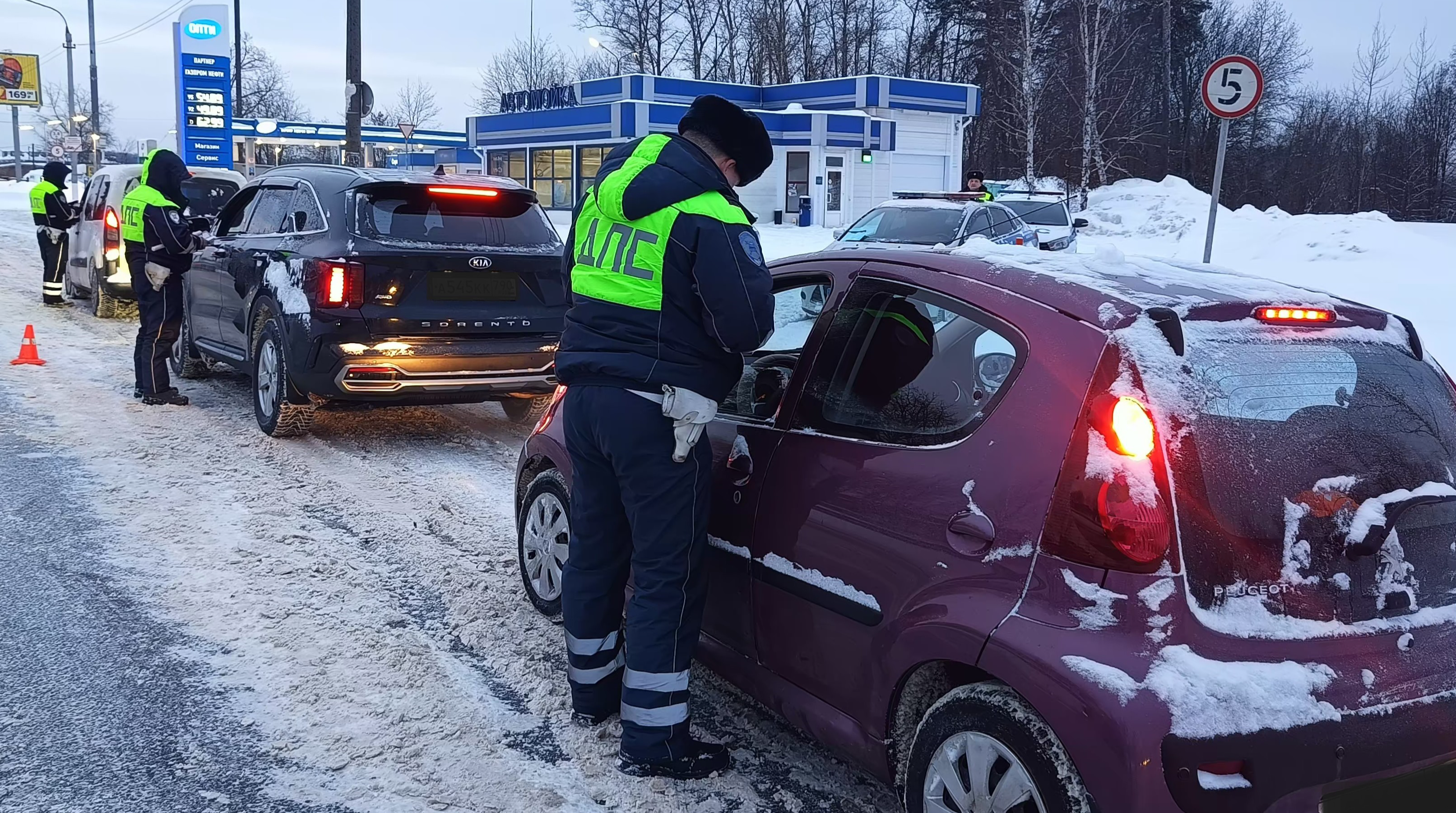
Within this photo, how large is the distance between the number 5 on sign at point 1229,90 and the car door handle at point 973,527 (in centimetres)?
927

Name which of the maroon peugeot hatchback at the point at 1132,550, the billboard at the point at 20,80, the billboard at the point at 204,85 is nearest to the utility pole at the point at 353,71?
the billboard at the point at 204,85

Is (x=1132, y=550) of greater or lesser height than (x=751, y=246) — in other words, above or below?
below

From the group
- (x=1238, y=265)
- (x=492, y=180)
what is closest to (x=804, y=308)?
(x=492, y=180)

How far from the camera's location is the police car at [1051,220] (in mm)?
16484

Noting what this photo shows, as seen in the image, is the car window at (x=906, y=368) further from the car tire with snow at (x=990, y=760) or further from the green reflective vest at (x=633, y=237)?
the car tire with snow at (x=990, y=760)

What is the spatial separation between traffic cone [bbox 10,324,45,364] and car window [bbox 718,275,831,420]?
883 centimetres

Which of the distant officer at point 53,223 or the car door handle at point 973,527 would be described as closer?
the car door handle at point 973,527

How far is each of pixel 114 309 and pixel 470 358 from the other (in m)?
8.88

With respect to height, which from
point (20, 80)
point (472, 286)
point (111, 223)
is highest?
point (20, 80)

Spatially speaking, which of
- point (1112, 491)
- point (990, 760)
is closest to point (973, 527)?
point (1112, 491)

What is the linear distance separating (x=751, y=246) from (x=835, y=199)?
35934 millimetres

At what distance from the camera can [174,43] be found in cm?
2722

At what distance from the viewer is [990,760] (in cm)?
247

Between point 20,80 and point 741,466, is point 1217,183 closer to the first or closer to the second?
point 741,466
